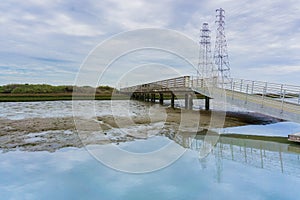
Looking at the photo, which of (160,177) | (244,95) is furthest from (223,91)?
(160,177)

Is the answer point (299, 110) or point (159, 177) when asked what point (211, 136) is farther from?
point (159, 177)

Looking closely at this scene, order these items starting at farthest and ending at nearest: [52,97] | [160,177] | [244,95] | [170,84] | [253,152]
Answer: [52,97] < [170,84] < [244,95] < [253,152] < [160,177]

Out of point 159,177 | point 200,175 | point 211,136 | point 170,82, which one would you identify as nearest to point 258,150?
point 211,136

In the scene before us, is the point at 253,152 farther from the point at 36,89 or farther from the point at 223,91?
the point at 36,89

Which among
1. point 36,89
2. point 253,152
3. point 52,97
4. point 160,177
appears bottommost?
point 160,177

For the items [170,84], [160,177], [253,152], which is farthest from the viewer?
[170,84]

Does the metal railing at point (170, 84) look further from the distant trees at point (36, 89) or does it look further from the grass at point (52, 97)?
the distant trees at point (36, 89)

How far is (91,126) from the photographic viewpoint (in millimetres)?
10734

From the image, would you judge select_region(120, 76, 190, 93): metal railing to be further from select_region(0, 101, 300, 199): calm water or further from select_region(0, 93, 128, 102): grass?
select_region(0, 101, 300, 199): calm water

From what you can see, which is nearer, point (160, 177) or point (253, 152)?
point (160, 177)

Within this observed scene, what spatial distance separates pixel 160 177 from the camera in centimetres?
517

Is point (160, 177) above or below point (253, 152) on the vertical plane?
below

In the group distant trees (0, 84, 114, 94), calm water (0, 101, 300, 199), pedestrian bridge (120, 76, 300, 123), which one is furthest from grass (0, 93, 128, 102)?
calm water (0, 101, 300, 199)


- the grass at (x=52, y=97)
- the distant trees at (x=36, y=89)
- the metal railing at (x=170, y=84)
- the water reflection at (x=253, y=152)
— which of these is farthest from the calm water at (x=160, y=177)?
the distant trees at (x=36, y=89)
